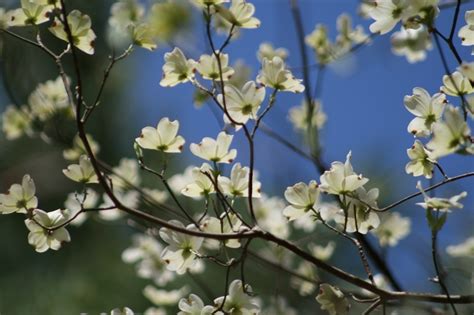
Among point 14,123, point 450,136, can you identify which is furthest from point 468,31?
point 14,123

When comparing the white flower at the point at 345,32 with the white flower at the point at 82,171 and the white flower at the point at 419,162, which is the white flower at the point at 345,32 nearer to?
the white flower at the point at 419,162

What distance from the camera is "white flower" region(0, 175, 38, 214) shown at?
0.75 metres

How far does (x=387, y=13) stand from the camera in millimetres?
742

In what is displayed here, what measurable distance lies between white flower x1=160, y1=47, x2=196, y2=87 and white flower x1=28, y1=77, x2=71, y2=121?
1.42 ft

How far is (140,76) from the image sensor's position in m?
4.54

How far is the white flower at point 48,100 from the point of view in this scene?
120 cm

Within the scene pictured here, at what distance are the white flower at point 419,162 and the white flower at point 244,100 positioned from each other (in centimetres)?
18

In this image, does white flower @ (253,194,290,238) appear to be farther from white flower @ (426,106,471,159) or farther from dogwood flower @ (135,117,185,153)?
white flower @ (426,106,471,159)

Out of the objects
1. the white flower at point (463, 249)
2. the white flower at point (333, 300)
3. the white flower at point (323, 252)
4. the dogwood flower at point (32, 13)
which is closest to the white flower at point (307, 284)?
the white flower at point (323, 252)

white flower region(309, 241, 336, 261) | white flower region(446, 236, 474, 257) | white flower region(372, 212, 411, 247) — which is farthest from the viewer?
white flower region(309, 241, 336, 261)

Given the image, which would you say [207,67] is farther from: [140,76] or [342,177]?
[140,76]

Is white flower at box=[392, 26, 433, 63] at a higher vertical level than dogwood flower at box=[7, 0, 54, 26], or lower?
lower

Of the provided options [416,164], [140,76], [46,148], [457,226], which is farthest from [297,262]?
[140,76]

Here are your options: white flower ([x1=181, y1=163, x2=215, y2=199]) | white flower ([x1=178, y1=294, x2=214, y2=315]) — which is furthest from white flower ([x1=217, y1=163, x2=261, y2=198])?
white flower ([x1=178, y1=294, x2=214, y2=315])
